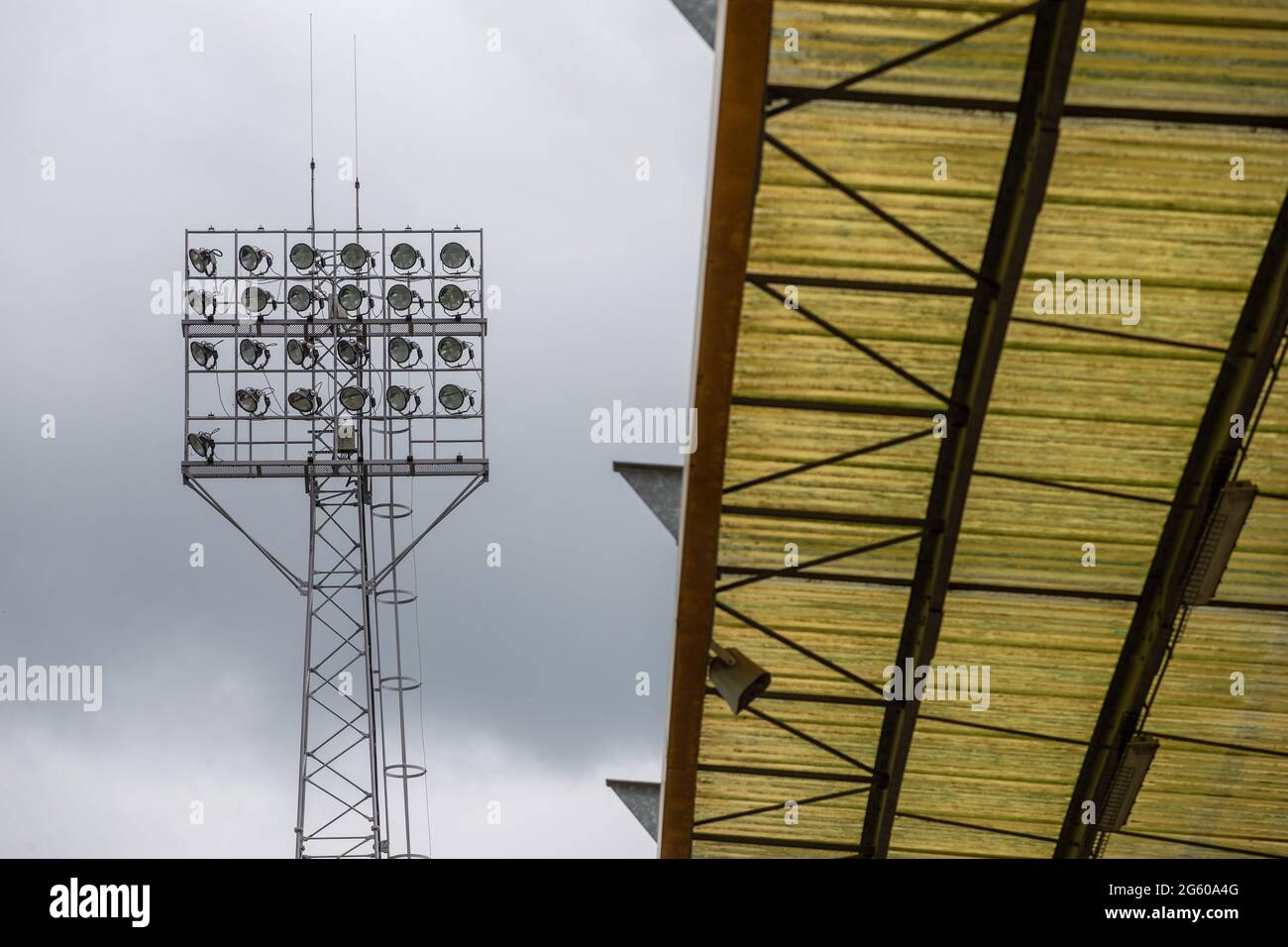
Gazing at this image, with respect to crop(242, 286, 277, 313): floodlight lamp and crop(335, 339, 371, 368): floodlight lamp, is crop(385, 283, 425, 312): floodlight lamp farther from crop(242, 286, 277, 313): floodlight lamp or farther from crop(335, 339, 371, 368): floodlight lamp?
crop(242, 286, 277, 313): floodlight lamp

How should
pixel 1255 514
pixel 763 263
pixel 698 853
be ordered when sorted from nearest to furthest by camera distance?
pixel 763 263 < pixel 1255 514 < pixel 698 853

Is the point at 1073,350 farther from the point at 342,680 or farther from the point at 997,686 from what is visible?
the point at 342,680

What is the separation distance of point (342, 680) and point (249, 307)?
6961mm

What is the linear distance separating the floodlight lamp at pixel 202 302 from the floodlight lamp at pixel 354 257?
2.57 meters

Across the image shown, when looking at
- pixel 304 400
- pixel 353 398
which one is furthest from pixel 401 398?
pixel 304 400

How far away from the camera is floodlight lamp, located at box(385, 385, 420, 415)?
25.6m

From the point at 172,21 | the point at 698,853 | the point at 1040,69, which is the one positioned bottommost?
the point at 698,853

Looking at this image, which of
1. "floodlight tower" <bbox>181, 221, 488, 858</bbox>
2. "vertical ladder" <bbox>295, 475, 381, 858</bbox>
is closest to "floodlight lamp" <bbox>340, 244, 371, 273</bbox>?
"floodlight tower" <bbox>181, 221, 488, 858</bbox>

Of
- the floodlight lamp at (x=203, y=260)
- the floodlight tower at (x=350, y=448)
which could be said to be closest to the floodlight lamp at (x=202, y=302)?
the floodlight tower at (x=350, y=448)

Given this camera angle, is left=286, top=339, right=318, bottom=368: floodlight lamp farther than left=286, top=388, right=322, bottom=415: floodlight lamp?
No

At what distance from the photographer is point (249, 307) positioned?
24688mm

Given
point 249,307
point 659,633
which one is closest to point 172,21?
point 249,307

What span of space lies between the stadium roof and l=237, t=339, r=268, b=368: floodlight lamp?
10834 mm

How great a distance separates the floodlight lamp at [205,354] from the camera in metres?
25.0
